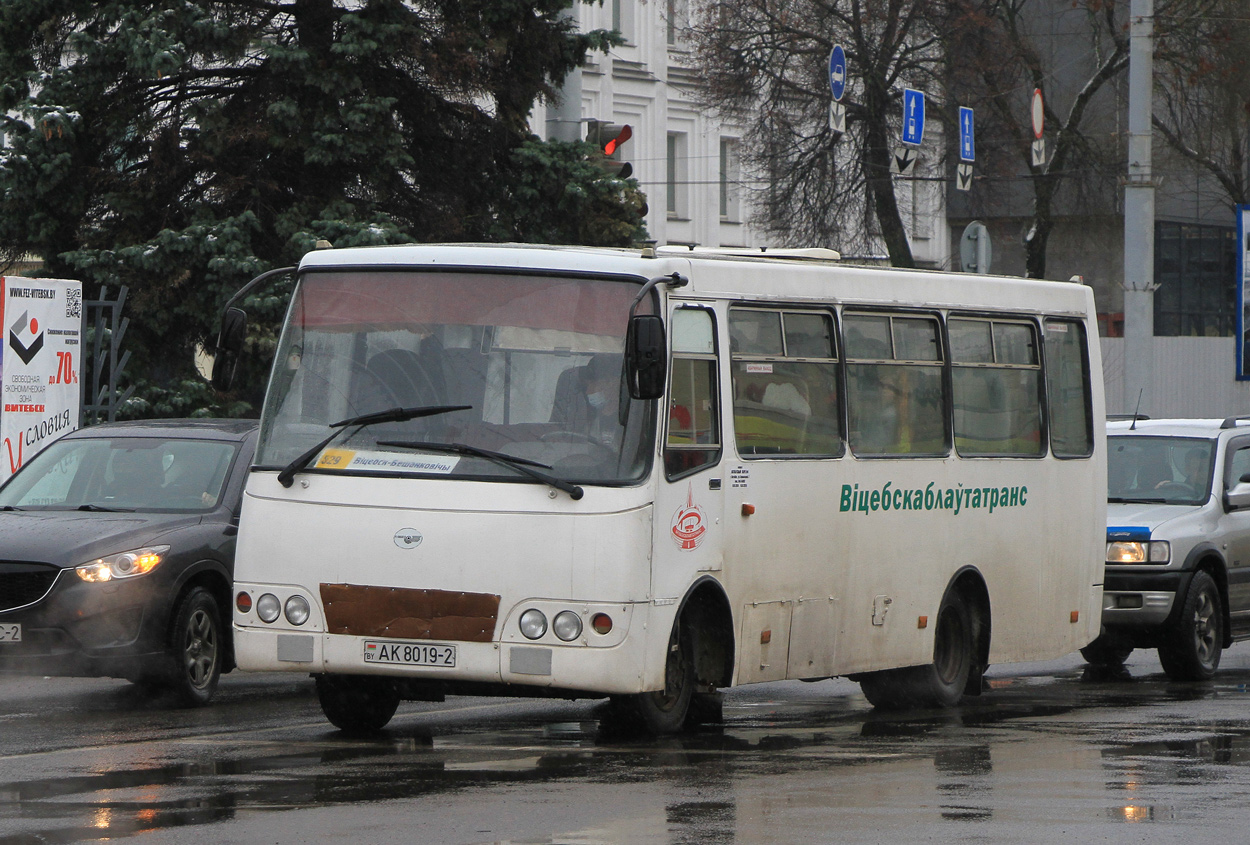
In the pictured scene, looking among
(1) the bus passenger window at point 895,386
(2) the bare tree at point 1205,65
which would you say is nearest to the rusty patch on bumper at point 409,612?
(1) the bus passenger window at point 895,386

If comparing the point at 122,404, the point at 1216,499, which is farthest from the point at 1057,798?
the point at 122,404

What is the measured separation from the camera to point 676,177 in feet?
171

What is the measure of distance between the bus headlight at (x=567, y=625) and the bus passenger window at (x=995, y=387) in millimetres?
4047

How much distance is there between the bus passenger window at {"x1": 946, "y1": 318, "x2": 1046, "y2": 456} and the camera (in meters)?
13.4

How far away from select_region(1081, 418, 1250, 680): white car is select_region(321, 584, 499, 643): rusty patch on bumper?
22.6 ft

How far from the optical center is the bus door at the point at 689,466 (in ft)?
34.0

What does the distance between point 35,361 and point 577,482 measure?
376 inches

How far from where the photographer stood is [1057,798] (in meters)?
8.86

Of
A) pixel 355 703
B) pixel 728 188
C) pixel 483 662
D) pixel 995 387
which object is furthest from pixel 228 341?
pixel 728 188

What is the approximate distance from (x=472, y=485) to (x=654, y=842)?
299cm

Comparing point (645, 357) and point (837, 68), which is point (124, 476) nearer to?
point (645, 357)

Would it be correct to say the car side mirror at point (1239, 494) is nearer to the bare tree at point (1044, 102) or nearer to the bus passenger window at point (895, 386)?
the bus passenger window at point (895, 386)

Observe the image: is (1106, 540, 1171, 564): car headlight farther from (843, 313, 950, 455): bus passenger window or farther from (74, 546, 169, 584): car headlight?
(74, 546, 169, 584): car headlight

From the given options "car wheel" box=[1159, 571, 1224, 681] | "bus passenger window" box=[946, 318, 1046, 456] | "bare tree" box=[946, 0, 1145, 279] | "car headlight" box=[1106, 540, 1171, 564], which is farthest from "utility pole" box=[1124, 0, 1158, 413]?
"bus passenger window" box=[946, 318, 1046, 456]
